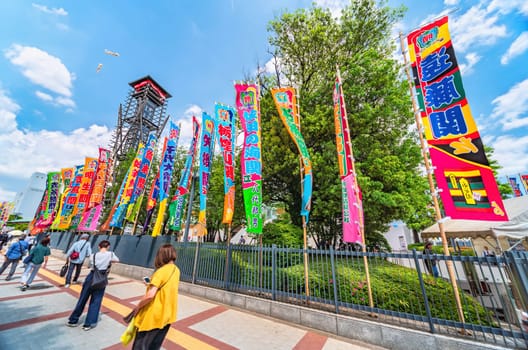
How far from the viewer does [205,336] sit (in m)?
3.97

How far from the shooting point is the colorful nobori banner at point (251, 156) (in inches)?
235

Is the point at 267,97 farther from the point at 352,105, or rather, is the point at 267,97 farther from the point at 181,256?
the point at 181,256

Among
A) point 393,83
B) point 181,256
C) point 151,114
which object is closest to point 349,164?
Result: point 393,83

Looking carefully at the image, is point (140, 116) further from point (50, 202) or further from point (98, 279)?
point (98, 279)

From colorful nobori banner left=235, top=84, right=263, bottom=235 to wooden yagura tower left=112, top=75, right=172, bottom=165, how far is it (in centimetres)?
3295

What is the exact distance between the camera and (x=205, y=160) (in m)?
7.34

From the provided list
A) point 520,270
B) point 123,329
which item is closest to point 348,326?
point 520,270

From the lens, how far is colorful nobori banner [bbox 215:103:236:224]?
259 inches

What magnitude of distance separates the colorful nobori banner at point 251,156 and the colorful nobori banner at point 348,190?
2374 mm

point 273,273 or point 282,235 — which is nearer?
point 273,273

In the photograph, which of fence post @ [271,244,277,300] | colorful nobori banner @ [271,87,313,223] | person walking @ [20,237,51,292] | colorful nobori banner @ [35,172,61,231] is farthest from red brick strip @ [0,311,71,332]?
colorful nobori banner @ [35,172,61,231]

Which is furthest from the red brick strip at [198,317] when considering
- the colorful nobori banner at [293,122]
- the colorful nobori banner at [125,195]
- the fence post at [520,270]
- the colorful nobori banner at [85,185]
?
the colorful nobori banner at [85,185]

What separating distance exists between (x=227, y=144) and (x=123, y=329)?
5.39 metres

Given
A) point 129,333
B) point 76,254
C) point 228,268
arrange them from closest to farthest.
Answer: point 129,333 → point 228,268 → point 76,254
